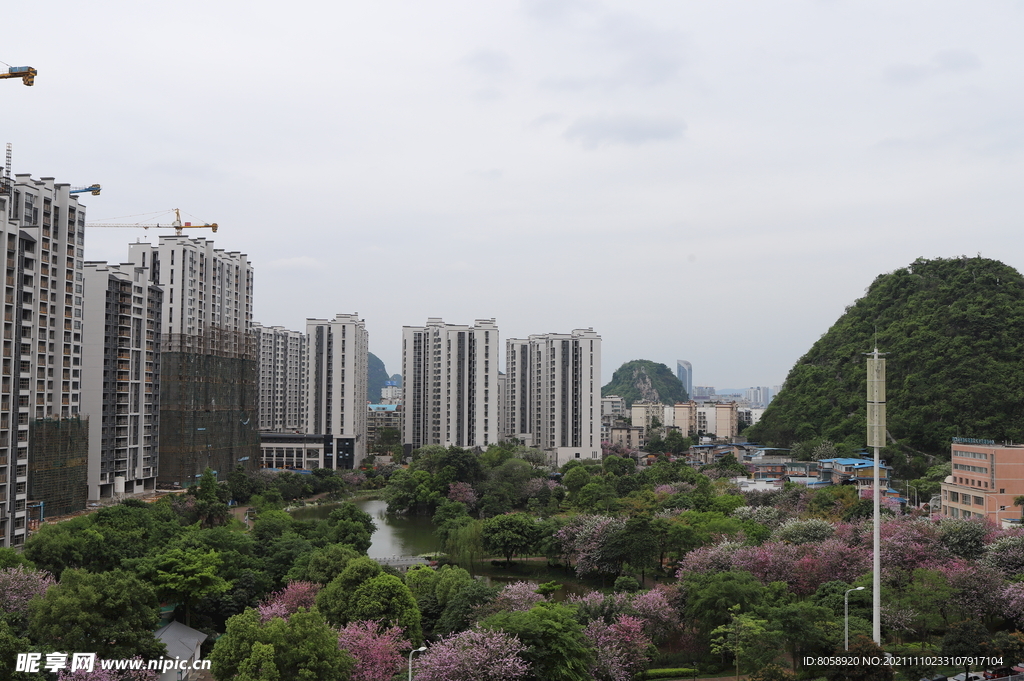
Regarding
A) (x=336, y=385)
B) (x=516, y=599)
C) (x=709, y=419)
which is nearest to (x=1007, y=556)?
(x=516, y=599)

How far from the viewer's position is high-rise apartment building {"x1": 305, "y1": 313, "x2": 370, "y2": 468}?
4269 centimetres

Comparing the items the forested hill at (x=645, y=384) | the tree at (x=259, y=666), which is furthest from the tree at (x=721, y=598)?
the forested hill at (x=645, y=384)

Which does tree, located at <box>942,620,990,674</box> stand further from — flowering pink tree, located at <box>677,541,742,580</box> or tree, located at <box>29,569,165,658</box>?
tree, located at <box>29,569,165,658</box>

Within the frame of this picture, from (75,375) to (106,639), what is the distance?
1484 centimetres

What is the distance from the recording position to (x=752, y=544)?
1806 centimetres

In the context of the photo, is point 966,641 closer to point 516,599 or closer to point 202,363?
point 516,599

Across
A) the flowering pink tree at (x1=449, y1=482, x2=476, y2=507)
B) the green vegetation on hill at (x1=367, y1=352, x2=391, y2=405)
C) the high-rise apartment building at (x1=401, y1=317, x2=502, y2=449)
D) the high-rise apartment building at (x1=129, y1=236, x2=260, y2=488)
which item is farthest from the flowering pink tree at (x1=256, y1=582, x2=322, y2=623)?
the green vegetation on hill at (x1=367, y1=352, x2=391, y2=405)

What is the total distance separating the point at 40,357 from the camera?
67.9 ft

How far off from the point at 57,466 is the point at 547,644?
632 inches

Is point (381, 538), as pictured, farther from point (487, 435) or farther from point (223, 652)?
point (487, 435)

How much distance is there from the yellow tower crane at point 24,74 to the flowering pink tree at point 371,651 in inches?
778

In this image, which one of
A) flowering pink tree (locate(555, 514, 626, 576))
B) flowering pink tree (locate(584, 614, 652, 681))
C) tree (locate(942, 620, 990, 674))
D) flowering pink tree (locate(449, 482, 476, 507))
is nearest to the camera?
tree (locate(942, 620, 990, 674))

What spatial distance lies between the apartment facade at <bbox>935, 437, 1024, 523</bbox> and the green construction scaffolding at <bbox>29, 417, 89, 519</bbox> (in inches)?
965

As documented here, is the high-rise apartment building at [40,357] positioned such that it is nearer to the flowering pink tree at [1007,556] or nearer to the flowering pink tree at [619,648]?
the flowering pink tree at [619,648]
